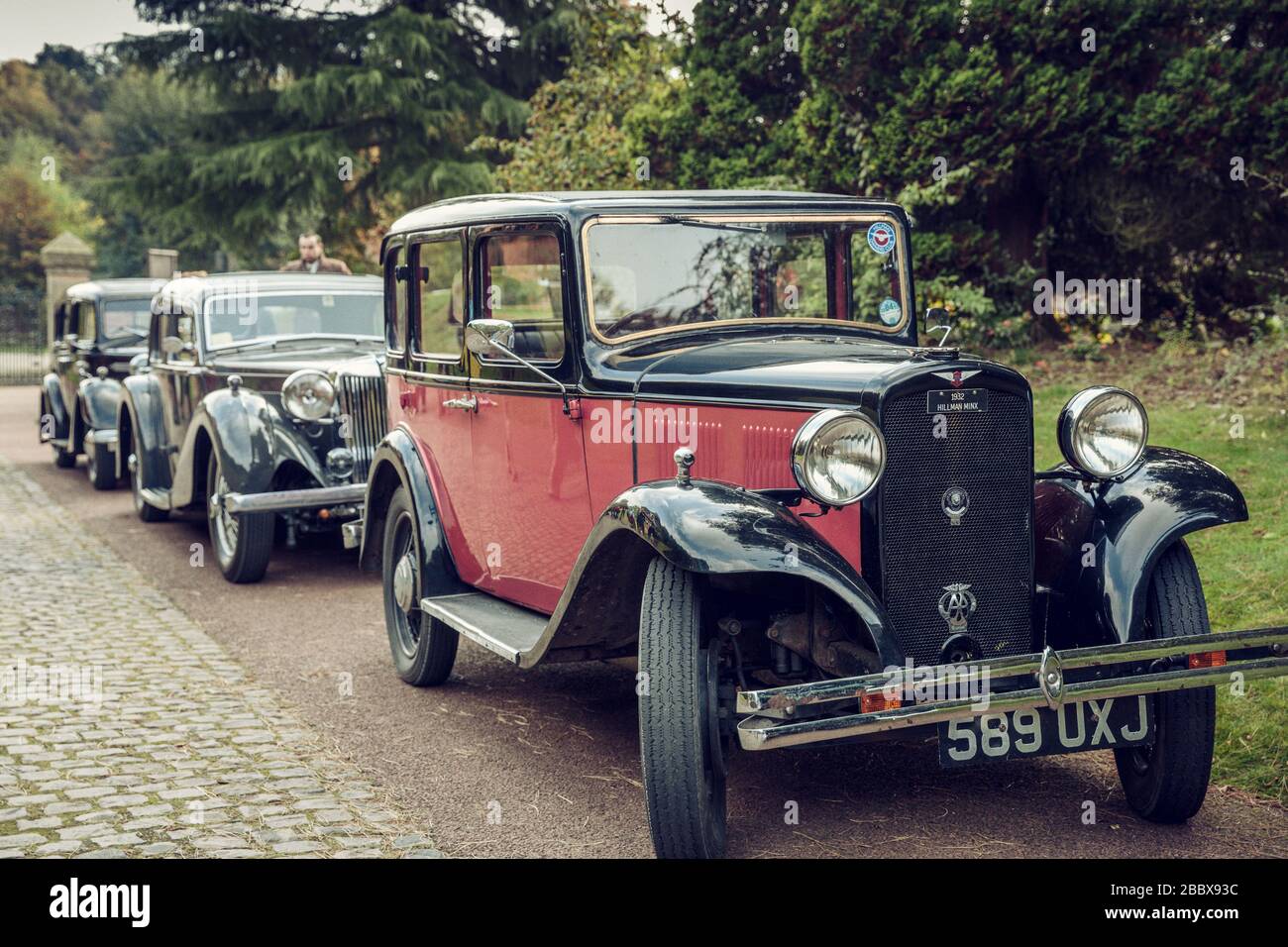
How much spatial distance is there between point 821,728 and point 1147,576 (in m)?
1.26

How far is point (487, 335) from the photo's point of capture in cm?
496

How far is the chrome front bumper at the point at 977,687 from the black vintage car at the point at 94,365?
10222 mm

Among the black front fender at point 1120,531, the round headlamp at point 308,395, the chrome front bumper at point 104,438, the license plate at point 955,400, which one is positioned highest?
the license plate at point 955,400

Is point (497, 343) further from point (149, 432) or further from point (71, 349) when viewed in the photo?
point (71, 349)

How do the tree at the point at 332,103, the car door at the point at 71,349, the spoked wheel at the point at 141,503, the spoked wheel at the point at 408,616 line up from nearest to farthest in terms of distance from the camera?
1. the spoked wheel at the point at 408,616
2. the spoked wheel at the point at 141,503
3. the car door at the point at 71,349
4. the tree at the point at 332,103

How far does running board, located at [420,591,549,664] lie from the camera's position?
4.93 metres

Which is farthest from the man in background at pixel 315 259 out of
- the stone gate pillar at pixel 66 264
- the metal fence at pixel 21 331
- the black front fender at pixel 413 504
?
the metal fence at pixel 21 331

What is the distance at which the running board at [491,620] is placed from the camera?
4930 mm

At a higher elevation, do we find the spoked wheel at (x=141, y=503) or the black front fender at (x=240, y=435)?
the black front fender at (x=240, y=435)

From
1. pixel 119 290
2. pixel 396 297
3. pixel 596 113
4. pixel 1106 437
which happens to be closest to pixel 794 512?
pixel 1106 437

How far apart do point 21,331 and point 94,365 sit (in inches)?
837

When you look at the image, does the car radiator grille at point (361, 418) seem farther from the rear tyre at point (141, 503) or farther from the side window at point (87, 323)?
the side window at point (87, 323)

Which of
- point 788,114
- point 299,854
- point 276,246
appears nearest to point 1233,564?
point 299,854

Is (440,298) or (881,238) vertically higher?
(881,238)
